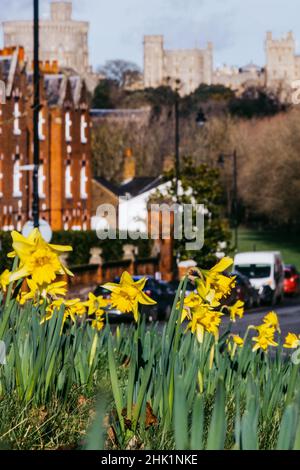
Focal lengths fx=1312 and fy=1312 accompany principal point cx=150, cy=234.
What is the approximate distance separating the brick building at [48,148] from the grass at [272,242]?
32.9m

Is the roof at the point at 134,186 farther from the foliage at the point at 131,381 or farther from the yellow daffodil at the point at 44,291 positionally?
the foliage at the point at 131,381

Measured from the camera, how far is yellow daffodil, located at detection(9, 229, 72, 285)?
240 inches

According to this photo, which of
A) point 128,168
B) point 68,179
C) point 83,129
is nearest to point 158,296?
point 68,179

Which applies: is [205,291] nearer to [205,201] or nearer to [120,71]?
[205,201]

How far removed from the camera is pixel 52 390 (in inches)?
277

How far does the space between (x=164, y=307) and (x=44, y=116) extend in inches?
1066

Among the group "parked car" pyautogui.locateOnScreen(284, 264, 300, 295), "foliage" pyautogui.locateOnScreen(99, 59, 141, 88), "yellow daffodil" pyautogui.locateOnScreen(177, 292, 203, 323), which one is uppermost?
"foliage" pyautogui.locateOnScreen(99, 59, 141, 88)

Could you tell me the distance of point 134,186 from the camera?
283 ft

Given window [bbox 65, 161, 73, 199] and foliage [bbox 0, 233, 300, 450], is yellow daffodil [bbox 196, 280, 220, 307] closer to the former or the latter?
foliage [bbox 0, 233, 300, 450]

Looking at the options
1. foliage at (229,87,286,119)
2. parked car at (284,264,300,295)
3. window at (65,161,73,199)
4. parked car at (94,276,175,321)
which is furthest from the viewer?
foliage at (229,87,286,119)

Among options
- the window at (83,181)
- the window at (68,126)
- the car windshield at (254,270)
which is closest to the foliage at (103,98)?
the window at (83,181)

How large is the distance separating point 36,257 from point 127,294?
928 millimetres

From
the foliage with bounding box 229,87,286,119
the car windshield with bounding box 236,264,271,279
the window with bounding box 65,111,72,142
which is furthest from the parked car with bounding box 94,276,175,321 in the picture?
the foliage with bounding box 229,87,286,119

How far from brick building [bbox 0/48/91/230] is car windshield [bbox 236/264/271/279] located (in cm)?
1132
